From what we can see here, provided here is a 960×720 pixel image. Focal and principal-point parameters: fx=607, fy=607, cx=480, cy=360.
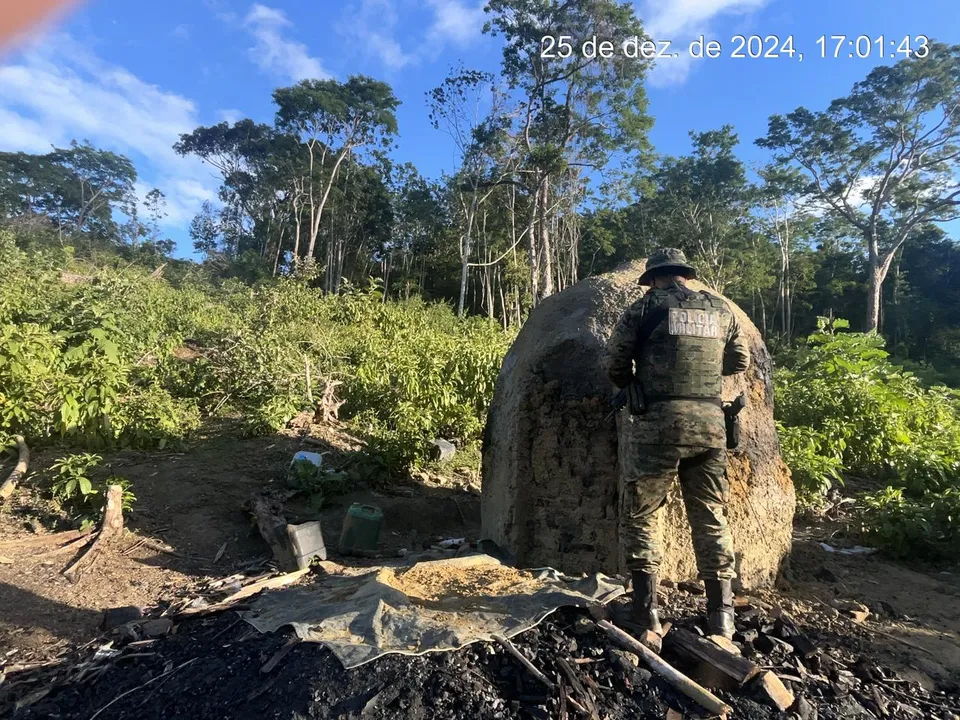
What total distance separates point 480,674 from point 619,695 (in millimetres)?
567

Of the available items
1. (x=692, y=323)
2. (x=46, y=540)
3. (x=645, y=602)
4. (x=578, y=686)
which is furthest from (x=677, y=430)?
(x=46, y=540)

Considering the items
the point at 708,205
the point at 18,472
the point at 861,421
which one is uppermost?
the point at 708,205

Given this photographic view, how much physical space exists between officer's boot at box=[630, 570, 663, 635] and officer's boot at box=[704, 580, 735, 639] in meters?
0.26

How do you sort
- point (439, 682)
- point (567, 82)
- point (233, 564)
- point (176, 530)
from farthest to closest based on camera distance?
1. point (567, 82)
2. point (176, 530)
3. point (233, 564)
4. point (439, 682)

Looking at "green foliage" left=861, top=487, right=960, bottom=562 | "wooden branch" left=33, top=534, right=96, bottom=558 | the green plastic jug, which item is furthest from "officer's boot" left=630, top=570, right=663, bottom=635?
"wooden branch" left=33, top=534, right=96, bottom=558

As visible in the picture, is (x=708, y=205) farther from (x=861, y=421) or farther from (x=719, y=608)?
(x=719, y=608)

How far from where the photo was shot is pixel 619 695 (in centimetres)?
245

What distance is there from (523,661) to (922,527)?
3980 mm

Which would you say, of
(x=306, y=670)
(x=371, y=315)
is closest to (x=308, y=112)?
(x=371, y=315)

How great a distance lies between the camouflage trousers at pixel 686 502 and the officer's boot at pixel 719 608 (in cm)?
4

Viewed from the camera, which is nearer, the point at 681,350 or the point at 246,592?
the point at 681,350

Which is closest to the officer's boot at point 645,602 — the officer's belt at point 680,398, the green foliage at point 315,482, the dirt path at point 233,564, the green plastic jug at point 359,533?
the officer's belt at point 680,398

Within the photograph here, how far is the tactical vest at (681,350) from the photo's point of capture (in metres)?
3.18

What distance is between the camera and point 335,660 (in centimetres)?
247
